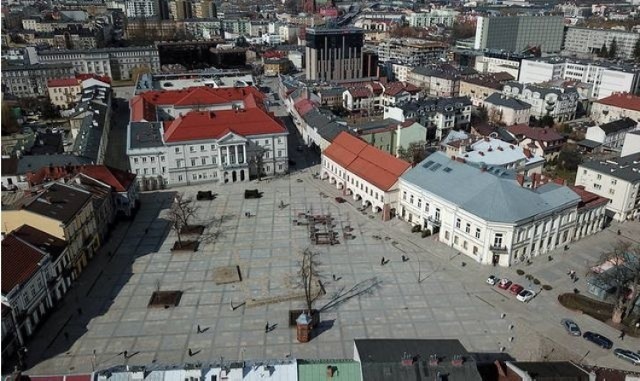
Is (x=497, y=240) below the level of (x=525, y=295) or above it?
above

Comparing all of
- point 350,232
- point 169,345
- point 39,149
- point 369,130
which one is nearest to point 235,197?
point 350,232

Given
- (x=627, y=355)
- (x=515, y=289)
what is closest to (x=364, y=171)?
(x=515, y=289)

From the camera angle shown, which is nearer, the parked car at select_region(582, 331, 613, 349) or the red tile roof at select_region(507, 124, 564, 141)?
the parked car at select_region(582, 331, 613, 349)

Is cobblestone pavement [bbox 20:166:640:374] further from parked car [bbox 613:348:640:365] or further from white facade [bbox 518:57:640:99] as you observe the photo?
white facade [bbox 518:57:640:99]

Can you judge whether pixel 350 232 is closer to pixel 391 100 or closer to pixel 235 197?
pixel 235 197

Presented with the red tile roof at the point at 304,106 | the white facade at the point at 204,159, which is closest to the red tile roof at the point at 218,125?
the white facade at the point at 204,159

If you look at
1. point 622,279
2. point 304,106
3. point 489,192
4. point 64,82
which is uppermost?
point 64,82

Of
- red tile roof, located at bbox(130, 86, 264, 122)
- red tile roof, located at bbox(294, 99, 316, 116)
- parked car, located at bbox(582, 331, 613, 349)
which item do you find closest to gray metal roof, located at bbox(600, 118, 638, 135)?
red tile roof, located at bbox(294, 99, 316, 116)

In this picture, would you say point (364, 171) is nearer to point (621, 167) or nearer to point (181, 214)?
point (181, 214)
